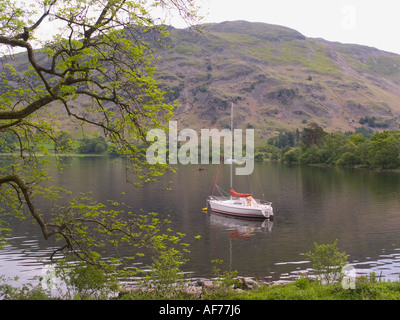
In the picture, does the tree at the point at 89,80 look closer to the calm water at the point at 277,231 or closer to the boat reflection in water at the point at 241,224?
the calm water at the point at 277,231

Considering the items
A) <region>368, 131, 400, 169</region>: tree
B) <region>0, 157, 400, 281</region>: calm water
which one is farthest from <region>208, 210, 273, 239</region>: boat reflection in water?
<region>368, 131, 400, 169</region>: tree

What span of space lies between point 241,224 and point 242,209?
10.1 feet

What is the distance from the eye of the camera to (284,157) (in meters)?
182

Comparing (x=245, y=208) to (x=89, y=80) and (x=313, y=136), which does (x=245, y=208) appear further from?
(x=313, y=136)

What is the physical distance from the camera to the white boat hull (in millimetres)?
50287

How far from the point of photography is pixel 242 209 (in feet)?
171

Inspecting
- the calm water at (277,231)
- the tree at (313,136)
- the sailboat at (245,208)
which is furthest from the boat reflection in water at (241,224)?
the tree at (313,136)

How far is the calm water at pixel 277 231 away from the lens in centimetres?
3064

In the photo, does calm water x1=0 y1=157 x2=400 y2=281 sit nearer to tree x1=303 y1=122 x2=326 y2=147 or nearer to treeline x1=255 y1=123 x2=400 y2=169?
treeline x1=255 y1=123 x2=400 y2=169

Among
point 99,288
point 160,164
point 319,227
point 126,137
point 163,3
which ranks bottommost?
point 319,227

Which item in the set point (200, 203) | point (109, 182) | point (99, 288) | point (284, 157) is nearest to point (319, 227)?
point (200, 203)

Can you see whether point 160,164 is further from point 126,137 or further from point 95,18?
point 95,18

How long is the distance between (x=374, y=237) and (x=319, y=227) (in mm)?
6682
